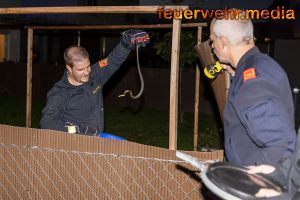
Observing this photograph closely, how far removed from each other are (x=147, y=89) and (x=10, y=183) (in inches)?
382

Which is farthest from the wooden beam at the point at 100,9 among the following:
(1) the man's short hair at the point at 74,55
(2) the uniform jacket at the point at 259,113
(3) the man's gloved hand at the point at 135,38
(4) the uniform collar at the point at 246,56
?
(2) the uniform jacket at the point at 259,113

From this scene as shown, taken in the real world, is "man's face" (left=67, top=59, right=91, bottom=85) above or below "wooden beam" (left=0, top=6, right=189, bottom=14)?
below

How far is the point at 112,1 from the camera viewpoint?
18141 mm

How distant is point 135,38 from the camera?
420 centimetres

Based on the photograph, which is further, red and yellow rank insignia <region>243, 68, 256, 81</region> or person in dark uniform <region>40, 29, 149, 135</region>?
person in dark uniform <region>40, 29, 149, 135</region>

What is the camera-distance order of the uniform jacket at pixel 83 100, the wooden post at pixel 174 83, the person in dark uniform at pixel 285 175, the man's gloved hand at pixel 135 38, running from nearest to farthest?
the person in dark uniform at pixel 285 175
the wooden post at pixel 174 83
the uniform jacket at pixel 83 100
the man's gloved hand at pixel 135 38

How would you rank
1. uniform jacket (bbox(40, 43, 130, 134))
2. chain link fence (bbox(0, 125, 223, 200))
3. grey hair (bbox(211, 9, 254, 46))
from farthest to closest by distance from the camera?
uniform jacket (bbox(40, 43, 130, 134)), chain link fence (bbox(0, 125, 223, 200)), grey hair (bbox(211, 9, 254, 46))

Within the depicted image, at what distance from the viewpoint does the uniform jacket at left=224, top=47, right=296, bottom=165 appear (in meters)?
2.07

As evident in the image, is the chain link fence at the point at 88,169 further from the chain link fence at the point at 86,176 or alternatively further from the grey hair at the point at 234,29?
the grey hair at the point at 234,29

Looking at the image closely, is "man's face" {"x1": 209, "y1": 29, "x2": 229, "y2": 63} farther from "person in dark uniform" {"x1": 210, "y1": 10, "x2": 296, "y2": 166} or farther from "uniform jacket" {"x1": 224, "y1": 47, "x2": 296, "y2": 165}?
"uniform jacket" {"x1": 224, "y1": 47, "x2": 296, "y2": 165}

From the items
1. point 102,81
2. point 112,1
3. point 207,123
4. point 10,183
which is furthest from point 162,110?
point 10,183

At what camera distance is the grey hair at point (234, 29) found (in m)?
2.29

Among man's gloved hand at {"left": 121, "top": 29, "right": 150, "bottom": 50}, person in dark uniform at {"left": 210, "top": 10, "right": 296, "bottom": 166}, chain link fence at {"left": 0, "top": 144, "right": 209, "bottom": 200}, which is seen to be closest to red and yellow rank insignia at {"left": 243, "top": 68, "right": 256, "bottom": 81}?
person in dark uniform at {"left": 210, "top": 10, "right": 296, "bottom": 166}

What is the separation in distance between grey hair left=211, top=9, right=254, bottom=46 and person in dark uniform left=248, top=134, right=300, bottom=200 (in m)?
0.64
